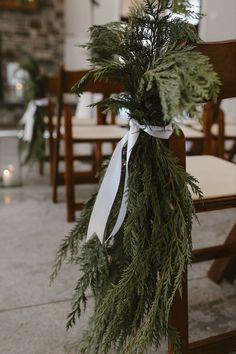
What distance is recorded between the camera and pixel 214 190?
986 millimetres

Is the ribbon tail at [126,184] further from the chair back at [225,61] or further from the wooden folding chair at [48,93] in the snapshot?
the wooden folding chair at [48,93]

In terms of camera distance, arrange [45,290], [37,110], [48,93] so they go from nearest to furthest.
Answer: [45,290]
[37,110]
[48,93]

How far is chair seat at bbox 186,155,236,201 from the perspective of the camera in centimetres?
98

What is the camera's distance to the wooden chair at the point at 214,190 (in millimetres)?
809

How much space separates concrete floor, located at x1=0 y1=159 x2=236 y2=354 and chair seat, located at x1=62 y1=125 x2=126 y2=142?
0.43 metres

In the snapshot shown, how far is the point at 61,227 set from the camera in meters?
1.89

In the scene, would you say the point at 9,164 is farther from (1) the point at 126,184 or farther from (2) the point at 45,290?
(1) the point at 126,184

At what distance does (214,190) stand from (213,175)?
127 mm

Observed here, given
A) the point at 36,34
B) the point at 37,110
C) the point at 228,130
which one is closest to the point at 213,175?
the point at 228,130

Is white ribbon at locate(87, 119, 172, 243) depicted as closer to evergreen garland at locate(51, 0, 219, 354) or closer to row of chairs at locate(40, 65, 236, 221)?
evergreen garland at locate(51, 0, 219, 354)

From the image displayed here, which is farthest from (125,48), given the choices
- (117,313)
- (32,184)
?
(32,184)

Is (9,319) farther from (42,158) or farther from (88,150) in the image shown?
(88,150)

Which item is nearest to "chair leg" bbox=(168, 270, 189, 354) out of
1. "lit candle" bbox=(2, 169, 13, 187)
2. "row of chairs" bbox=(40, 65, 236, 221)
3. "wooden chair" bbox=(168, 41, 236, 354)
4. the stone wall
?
"wooden chair" bbox=(168, 41, 236, 354)

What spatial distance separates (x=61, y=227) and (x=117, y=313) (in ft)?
3.78
